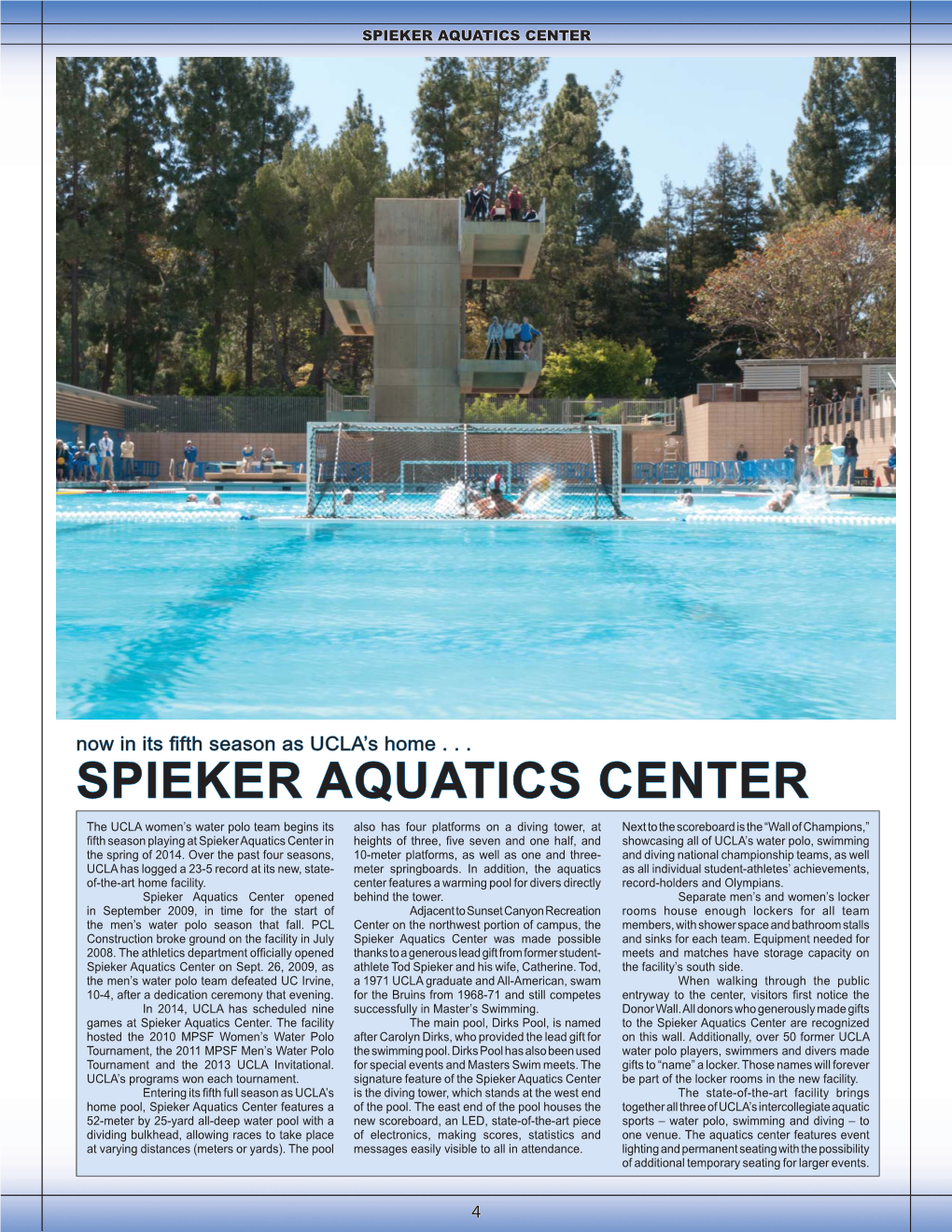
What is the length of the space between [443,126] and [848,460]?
92.1ft

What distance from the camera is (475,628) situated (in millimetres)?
7789

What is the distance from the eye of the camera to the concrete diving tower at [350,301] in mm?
30400

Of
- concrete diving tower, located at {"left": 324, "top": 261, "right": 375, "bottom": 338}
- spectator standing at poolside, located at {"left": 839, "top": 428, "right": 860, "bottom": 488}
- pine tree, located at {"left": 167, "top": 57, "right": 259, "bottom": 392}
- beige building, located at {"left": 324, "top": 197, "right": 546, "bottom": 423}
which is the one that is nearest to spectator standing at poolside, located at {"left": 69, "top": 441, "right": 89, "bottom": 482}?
concrete diving tower, located at {"left": 324, "top": 261, "right": 375, "bottom": 338}

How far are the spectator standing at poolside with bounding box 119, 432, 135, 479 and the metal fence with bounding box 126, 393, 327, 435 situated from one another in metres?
3.53

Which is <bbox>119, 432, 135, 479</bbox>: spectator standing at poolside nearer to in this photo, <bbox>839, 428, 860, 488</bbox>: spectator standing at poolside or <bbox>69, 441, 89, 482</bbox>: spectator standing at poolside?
<bbox>69, 441, 89, 482</bbox>: spectator standing at poolside

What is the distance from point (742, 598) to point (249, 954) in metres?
6.91

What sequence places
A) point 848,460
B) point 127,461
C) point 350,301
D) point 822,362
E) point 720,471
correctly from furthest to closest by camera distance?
point 127,461 → point 720,471 → point 822,362 → point 350,301 → point 848,460

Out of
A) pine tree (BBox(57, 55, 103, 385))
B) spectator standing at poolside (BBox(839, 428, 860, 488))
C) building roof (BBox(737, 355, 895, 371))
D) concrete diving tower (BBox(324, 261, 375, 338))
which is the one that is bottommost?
spectator standing at poolside (BBox(839, 428, 860, 488))

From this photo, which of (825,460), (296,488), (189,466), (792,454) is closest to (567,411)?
(792,454)

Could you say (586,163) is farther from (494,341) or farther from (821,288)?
(494,341)

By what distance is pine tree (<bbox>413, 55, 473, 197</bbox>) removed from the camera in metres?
46.6

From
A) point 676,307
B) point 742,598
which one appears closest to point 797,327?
point 676,307

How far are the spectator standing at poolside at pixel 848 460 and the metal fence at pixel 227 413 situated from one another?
63.2ft

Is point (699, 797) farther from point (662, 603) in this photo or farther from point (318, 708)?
point (662, 603)
